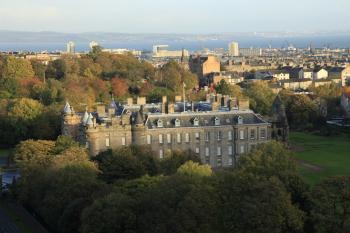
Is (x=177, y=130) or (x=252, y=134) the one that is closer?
(x=177, y=130)

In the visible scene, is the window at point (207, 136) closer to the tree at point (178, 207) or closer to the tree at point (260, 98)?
the tree at point (178, 207)

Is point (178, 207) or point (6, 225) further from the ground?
point (178, 207)

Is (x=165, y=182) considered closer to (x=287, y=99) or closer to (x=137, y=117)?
(x=137, y=117)

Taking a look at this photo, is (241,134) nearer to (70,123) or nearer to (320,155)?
(320,155)

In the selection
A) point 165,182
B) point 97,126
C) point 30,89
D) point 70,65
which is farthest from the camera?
point 70,65

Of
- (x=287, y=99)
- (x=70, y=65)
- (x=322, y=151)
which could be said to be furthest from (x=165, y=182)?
(x=70, y=65)

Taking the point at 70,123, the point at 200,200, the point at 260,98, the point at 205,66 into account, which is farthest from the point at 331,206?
the point at 205,66
